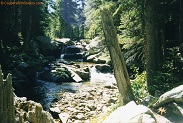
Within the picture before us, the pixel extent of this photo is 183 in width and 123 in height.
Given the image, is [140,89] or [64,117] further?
[64,117]

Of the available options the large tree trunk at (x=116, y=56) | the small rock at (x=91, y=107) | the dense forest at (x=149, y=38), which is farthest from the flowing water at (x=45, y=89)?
the large tree trunk at (x=116, y=56)

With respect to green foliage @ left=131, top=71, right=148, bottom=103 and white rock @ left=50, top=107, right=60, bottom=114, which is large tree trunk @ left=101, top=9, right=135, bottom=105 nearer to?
green foliage @ left=131, top=71, right=148, bottom=103

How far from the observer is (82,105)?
484 inches

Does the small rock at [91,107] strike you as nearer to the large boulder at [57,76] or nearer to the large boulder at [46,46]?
the large boulder at [57,76]

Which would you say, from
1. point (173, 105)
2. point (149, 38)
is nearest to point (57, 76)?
point (149, 38)

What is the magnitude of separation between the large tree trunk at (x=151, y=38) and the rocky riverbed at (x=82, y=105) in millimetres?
1950

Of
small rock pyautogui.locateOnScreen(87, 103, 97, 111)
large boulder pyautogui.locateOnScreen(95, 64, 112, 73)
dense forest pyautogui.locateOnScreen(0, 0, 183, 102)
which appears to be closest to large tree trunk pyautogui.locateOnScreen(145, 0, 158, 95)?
dense forest pyautogui.locateOnScreen(0, 0, 183, 102)

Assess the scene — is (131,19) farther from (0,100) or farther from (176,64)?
(0,100)

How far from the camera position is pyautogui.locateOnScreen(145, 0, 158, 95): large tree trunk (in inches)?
393

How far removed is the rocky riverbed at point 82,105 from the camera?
1043 centimetres

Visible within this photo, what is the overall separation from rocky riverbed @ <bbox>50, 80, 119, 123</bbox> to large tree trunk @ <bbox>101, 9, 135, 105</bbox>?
1.66 meters

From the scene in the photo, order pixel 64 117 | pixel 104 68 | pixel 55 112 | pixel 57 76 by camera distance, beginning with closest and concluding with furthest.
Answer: pixel 64 117 → pixel 55 112 → pixel 57 76 → pixel 104 68

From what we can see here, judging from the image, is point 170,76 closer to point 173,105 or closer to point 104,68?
point 173,105

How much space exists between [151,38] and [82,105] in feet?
16.3
